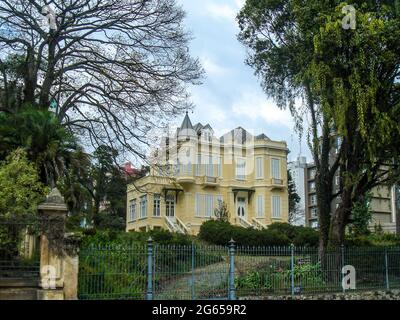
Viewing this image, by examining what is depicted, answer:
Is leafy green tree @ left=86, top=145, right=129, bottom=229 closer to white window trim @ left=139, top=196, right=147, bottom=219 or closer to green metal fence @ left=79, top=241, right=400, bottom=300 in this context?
white window trim @ left=139, top=196, right=147, bottom=219

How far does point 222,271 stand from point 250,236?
15335mm

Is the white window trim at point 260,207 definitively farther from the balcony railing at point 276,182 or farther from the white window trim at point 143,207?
the white window trim at point 143,207

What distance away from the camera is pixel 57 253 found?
14430 mm

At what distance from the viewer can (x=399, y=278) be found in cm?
2055

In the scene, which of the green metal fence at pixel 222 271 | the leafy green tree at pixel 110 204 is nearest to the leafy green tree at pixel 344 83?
the green metal fence at pixel 222 271

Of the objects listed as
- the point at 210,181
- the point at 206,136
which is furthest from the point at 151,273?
the point at 210,181

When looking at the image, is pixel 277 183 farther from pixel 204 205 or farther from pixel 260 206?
pixel 204 205

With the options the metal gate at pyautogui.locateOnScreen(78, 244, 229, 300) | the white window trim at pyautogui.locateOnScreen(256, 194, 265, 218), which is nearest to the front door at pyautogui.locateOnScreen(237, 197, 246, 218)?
the white window trim at pyautogui.locateOnScreen(256, 194, 265, 218)

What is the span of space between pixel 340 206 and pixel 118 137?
9.21 metres

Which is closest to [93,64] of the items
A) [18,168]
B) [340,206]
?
[18,168]

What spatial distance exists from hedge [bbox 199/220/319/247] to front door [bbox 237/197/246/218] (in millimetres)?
10999

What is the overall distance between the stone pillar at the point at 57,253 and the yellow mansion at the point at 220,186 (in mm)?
28432

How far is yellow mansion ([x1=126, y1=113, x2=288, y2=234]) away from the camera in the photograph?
1770 inches
